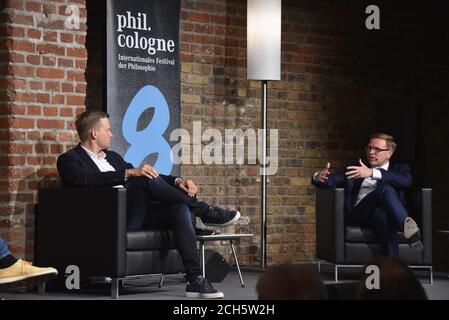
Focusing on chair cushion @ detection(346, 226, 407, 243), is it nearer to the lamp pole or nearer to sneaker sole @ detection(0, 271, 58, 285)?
the lamp pole

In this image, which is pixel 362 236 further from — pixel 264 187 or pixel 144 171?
pixel 144 171

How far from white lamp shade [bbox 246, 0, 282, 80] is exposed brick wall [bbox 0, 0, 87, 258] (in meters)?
1.78

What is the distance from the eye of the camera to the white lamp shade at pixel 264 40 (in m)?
7.48

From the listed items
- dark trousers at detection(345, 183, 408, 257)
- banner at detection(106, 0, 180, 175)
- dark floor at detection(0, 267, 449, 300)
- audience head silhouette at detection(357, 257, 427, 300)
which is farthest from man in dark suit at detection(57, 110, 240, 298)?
audience head silhouette at detection(357, 257, 427, 300)

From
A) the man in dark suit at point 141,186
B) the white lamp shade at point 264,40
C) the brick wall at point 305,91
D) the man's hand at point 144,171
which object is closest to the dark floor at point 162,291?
the man in dark suit at point 141,186

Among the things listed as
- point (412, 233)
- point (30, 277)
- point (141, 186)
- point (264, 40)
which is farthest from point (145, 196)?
point (264, 40)

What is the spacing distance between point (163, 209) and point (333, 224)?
1.35m

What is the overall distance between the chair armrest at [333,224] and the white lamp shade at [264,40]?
117cm

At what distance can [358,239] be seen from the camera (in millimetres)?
6629

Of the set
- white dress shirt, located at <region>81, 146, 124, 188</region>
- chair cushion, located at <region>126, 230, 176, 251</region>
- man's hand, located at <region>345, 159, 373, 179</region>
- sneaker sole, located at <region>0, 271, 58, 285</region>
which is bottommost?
sneaker sole, located at <region>0, 271, 58, 285</region>

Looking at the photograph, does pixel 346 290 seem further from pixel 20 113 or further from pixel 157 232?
pixel 20 113

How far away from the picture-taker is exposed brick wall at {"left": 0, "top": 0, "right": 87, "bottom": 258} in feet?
19.2

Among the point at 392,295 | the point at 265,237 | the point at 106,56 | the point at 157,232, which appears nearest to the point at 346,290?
the point at 392,295

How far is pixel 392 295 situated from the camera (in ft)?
6.39
